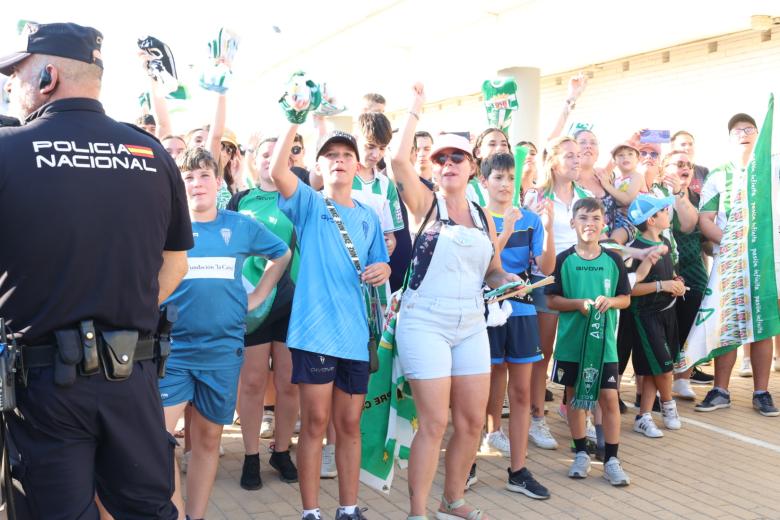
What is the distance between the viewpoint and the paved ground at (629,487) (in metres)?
5.03

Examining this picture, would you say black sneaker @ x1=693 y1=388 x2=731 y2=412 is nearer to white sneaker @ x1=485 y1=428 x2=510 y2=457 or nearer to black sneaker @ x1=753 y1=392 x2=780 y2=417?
black sneaker @ x1=753 y1=392 x2=780 y2=417

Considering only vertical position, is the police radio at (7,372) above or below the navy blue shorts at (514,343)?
above

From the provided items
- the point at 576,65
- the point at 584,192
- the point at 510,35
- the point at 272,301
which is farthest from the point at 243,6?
the point at 272,301

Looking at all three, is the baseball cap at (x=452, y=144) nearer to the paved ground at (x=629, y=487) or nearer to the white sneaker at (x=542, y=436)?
the paved ground at (x=629, y=487)

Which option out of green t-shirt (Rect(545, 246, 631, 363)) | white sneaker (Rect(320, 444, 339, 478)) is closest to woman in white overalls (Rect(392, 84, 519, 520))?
white sneaker (Rect(320, 444, 339, 478))

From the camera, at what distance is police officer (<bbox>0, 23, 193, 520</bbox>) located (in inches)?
112

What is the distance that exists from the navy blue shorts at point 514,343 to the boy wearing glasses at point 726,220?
2.76 m

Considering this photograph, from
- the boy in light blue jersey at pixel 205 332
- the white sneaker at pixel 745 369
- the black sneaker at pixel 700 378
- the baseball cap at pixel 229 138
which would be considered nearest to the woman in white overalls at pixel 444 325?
the boy in light blue jersey at pixel 205 332

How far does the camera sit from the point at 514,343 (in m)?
5.43

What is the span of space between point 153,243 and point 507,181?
2888 millimetres

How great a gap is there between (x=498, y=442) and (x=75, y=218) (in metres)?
4.04

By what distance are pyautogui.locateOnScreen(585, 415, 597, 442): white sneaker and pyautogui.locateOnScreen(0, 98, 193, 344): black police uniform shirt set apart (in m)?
4.02

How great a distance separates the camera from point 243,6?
15.1 m

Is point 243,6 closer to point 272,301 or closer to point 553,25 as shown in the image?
point 553,25
